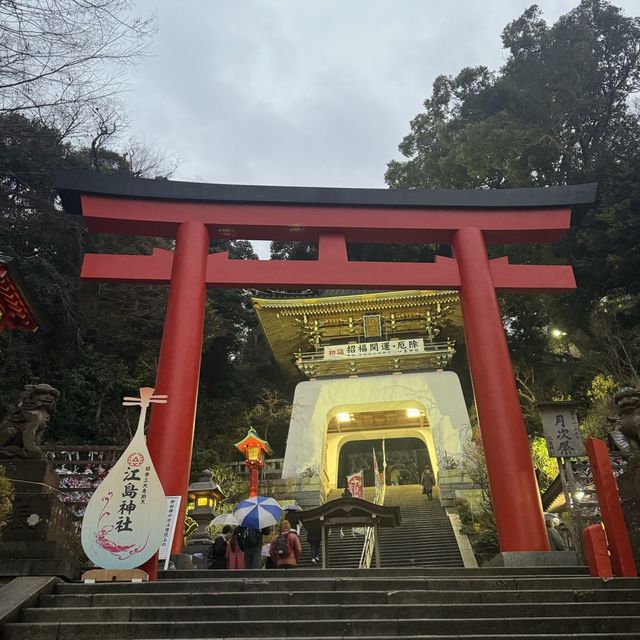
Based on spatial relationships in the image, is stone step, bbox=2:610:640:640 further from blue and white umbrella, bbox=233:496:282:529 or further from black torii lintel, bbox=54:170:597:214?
black torii lintel, bbox=54:170:597:214

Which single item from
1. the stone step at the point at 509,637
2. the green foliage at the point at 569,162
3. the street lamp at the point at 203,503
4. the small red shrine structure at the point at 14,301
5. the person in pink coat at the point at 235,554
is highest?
the green foliage at the point at 569,162

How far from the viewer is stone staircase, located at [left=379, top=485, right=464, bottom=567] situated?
11170mm

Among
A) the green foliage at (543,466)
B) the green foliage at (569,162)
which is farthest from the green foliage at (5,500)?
the green foliage at (569,162)

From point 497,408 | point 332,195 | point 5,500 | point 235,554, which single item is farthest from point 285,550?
point 332,195

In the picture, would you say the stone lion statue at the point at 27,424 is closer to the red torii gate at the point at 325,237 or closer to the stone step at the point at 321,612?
the stone step at the point at 321,612

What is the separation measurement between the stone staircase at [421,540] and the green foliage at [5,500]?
801 centimetres

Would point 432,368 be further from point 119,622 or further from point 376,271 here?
point 119,622

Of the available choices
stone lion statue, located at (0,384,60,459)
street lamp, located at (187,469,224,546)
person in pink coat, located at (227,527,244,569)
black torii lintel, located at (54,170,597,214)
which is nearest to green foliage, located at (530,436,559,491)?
black torii lintel, located at (54,170,597,214)

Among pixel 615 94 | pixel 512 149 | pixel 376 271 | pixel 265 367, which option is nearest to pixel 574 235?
pixel 512 149

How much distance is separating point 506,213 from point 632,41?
1512 cm

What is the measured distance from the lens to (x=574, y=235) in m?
17.3

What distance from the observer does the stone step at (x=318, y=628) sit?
12.4 feet

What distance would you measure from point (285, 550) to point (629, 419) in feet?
14.3

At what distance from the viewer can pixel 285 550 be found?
688 centimetres
